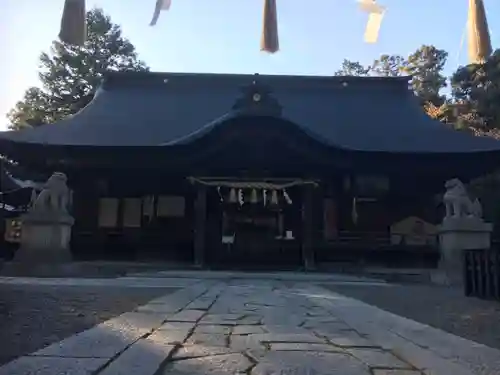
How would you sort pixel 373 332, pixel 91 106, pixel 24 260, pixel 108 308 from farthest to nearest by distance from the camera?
1. pixel 91 106
2. pixel 24 260
3. pixel 108 308
4. pixel 373 332

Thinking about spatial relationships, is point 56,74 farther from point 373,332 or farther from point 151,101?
point 373,332

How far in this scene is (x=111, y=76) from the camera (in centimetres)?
2186

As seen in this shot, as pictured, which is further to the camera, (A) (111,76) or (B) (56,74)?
(B) (56,74)

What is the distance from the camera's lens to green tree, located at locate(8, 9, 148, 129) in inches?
1262

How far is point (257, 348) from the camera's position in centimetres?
312

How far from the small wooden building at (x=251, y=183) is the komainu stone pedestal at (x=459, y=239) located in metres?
1.97

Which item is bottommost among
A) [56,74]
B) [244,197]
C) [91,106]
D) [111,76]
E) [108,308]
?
[108,308]

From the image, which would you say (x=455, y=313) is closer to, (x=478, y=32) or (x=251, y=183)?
(x=478, y=32)

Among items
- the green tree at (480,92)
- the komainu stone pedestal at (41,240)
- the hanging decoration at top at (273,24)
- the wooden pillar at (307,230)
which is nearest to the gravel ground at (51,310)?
the hanging decoration at top at (273,24)

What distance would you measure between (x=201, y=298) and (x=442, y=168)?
1037 centimetres

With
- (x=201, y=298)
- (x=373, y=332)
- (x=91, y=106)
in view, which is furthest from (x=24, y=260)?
(x=373, y=332)

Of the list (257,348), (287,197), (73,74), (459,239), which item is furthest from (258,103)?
(73,74)

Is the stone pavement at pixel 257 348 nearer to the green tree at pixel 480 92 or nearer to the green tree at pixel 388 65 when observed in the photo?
the green tree at pixel 480 92

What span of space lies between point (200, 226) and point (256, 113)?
10.7 feet
